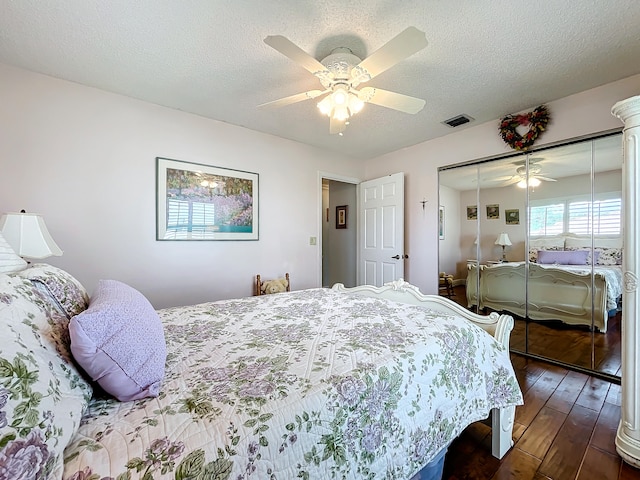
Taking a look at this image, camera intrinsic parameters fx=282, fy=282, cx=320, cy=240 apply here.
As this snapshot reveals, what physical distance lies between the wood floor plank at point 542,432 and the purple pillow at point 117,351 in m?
1.91

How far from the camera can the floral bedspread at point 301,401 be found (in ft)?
2.15

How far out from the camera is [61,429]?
598 mm

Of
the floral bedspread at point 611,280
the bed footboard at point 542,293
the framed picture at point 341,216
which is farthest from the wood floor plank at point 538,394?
the framed picture at point 341,216

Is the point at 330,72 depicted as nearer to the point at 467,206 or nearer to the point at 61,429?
the point at 61,429

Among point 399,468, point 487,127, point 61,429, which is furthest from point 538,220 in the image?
point 61,429

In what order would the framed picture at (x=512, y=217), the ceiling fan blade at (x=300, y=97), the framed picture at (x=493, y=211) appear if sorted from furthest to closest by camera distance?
the framed picture at (x=493, y=211)
the framed picture at (x=512, y=217)
the ceiling fan blade at (x=300, y=97)

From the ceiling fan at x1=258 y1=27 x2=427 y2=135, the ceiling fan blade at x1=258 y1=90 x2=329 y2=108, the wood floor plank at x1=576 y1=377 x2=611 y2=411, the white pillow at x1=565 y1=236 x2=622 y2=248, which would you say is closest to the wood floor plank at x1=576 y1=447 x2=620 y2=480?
the wood floor plank at x1=576 y1=377 x2=611 y2=411

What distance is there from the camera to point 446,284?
338cm

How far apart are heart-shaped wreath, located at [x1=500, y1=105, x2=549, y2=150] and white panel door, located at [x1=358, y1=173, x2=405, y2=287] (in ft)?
3.93

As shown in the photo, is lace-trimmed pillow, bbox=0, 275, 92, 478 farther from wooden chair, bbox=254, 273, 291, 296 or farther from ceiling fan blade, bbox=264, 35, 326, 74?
wooden chair, bbox=254, 273, 291, 296

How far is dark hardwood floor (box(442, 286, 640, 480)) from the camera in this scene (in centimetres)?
139

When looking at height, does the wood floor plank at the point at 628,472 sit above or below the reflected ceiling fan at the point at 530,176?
below

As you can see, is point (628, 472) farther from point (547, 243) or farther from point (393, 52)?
point (393, 52)

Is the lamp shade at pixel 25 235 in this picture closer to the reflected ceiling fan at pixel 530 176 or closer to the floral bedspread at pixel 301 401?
the floral bedspread at pixel 301 401
